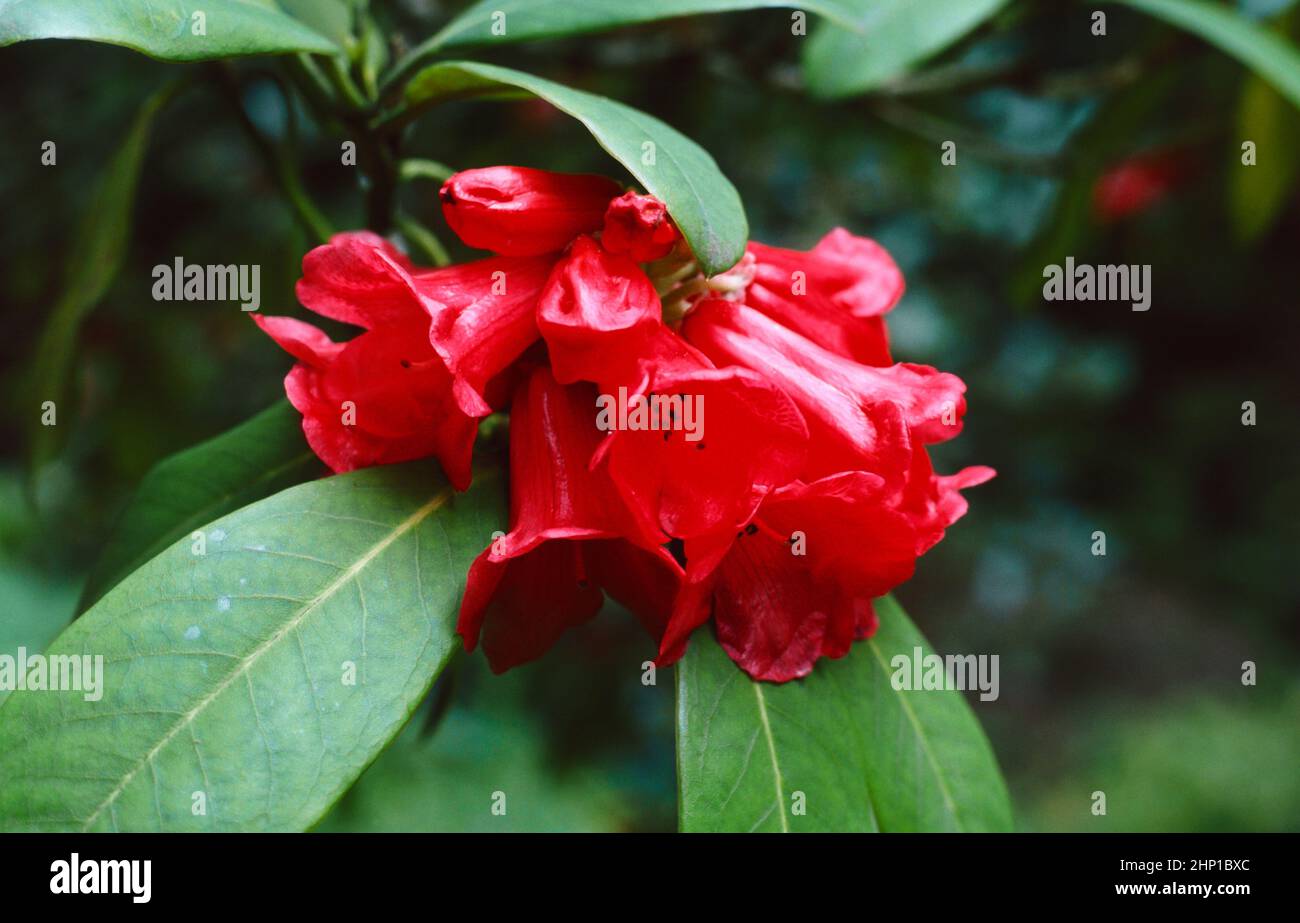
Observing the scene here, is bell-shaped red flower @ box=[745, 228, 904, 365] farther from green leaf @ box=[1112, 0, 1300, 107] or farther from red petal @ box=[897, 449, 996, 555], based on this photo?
green leaf @ box=[1112, 0, 1300, 107]

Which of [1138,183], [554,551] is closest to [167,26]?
[554,551]

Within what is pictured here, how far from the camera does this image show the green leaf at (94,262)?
1110 mm

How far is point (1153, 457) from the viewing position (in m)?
4.01

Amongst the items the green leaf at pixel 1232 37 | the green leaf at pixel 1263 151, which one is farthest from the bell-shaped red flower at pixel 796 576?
the green leaf at pixel 1263 151

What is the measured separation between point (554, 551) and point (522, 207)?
25cm

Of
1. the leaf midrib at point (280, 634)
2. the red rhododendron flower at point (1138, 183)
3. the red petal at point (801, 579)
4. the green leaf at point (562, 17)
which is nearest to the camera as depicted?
the leaf midrib at point (280, 634)

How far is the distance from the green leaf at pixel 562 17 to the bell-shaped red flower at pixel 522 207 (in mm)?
163

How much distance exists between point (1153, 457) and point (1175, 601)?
0.83 m

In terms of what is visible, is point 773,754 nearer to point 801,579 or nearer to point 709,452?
point 801,579

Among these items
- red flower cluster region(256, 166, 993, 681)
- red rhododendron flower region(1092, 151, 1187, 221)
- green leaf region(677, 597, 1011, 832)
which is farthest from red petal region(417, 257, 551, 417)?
red rhododendron flower region(1092, 151, 1187, 221)

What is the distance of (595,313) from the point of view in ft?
2.31

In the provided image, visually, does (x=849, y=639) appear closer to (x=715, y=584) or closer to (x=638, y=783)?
(x=715, y=584)

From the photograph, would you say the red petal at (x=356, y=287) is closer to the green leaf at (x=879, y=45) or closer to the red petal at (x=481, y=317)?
the red petal at (x=481, y=317)
